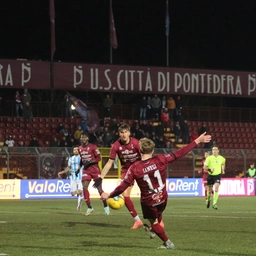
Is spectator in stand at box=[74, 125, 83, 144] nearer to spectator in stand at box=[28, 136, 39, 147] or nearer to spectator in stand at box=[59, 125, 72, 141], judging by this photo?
spectator in stand at box=[59, 125, 72, 141]

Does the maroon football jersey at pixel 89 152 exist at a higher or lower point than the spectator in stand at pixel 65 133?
lower

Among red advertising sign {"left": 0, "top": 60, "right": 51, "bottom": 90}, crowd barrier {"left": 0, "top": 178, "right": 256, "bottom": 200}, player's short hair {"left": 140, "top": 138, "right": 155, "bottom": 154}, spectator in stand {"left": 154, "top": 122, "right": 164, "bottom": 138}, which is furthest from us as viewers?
spectator in stand {"left": 154, "top": 122, "right": 164, "bottom": 138}

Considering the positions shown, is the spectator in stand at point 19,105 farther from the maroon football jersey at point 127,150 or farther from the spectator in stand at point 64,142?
the maroon football jersey at point 127,150

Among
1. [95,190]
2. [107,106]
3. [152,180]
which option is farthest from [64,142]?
[152,180]

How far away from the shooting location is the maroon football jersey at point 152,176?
13.2 meters

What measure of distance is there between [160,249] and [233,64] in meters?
69.2

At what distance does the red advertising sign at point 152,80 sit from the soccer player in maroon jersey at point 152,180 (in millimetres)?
28809

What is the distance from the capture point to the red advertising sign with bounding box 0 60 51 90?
41062 millimetres

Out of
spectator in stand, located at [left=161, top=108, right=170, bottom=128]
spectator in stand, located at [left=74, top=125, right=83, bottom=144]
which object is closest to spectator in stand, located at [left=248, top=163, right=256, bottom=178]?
spectator in stand, located at [left=161, top=108, right=170, bottom=128]

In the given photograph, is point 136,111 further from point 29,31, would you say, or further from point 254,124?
point 29,31

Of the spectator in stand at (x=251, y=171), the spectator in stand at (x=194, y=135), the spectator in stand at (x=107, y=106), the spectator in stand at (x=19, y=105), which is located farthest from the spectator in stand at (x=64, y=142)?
the spectator in stand at (x=251, y=171)

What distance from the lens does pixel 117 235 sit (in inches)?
648

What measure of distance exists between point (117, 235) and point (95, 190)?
915 inches

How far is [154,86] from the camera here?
44969 millimetres
